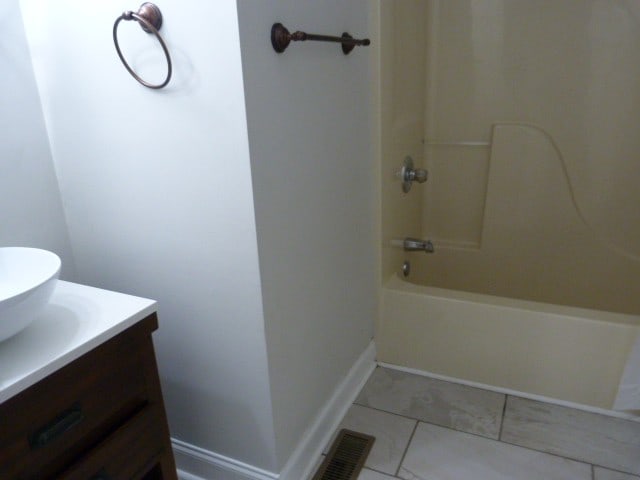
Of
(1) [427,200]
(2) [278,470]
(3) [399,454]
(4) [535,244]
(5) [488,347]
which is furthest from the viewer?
(1) [427,200]

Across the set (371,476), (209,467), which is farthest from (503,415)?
(209,467)

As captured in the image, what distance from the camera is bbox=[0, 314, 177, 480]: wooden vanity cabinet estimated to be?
0.83 meters

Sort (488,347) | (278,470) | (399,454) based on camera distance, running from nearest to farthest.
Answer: (278,470)
(399,454)
(488,347)

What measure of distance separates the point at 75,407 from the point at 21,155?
2.21 ft

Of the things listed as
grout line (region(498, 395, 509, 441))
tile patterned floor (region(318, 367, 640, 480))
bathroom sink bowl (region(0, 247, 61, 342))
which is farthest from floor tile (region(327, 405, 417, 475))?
bathroom sink bowl (region(0, 247, 61, 342))

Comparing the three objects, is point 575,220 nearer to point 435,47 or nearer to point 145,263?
point 435,47

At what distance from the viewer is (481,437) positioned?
1631mm

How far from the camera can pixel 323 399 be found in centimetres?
164

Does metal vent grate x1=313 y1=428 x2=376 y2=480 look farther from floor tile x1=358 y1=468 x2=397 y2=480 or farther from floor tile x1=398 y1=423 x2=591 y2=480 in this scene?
floor tile x1=398 y1=423 x2=591 y2=480

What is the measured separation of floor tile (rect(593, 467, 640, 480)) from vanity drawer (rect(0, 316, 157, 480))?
4.23ft

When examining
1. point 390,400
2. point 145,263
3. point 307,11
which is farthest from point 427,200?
point 145,263

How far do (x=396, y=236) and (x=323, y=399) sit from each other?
28.3 inches

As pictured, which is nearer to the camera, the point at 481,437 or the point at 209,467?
the point at 209,467

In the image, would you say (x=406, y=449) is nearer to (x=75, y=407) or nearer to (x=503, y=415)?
(x=503, y=415)
